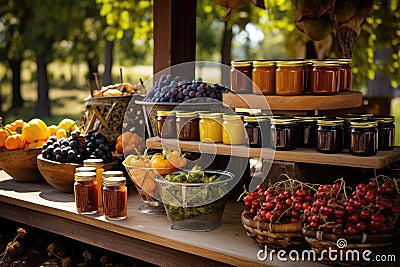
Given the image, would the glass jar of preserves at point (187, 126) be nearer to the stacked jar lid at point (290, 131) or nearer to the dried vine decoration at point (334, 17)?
the stacked jar lid at point (290, 131)

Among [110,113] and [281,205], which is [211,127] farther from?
[110,113]

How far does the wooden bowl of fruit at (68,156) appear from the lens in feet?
10.0

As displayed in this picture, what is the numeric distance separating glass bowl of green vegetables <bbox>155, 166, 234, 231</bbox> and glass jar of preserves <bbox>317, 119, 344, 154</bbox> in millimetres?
399

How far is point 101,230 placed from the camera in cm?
269

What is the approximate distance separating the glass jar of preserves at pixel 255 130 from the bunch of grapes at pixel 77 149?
35.7 inches

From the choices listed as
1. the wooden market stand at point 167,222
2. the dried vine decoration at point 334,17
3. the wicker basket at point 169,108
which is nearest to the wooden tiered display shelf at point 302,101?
the wooden market stand at point 167,222

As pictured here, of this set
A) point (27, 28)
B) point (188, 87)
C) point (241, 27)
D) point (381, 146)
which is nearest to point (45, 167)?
point (188, 87)

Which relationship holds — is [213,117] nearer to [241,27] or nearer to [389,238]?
[389,238]

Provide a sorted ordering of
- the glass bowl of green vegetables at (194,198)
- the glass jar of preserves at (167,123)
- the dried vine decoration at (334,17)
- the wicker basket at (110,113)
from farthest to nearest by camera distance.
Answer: the wicker basket at (110,113), the dried vine decoration at (334,17), the glass jar of preserves at (167,123), the glass bowl of green vegetables at (194,198)

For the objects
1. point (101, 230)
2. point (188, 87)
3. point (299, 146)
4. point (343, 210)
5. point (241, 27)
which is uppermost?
point (241, 27)

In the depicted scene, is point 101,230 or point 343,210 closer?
point 343,210

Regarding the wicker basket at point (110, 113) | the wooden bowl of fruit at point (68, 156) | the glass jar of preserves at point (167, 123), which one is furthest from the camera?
the wicker basket at point (110, 113)

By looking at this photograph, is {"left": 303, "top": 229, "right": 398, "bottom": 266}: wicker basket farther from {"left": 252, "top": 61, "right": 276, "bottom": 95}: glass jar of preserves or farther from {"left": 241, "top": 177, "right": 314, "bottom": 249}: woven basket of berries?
{"left": 252, "top": 61, "right": 276, "bottom": 95}: glass jar of preserves

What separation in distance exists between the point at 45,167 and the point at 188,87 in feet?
2.75
